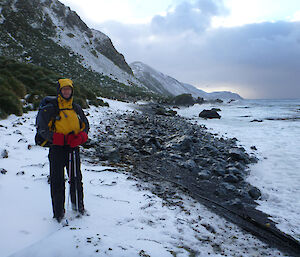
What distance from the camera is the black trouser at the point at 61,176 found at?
10.8 ft

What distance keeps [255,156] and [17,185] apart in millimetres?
8776

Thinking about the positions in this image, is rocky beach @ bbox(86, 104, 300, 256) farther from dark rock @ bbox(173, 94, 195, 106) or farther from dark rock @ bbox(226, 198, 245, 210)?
dark rock @ bbox(173, 94, 195, 106)

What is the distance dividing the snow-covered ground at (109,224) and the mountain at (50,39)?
34563 mm

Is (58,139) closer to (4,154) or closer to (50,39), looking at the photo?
(4,154)

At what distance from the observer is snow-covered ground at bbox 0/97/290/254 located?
106 inches

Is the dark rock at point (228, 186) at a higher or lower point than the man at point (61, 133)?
lower

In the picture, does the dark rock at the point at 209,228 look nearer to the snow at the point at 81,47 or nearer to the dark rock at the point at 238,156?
the dark rock at the point at 238,156

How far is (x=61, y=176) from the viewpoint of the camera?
338 centimetres

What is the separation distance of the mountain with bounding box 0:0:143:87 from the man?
3558cm

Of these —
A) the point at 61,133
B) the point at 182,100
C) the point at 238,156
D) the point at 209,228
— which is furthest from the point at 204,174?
the point at 182,100

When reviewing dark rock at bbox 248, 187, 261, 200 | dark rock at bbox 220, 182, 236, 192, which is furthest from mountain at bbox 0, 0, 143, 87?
dark rock at bbox 248, 187, 261, 200

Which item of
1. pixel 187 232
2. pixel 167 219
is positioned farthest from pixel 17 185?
pixel 187 232

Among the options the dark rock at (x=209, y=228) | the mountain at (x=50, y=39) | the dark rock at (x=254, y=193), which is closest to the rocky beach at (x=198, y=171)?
the dark rock at (x=254, y=193)

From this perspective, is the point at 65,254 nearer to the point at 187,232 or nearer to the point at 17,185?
the point at 187,232
